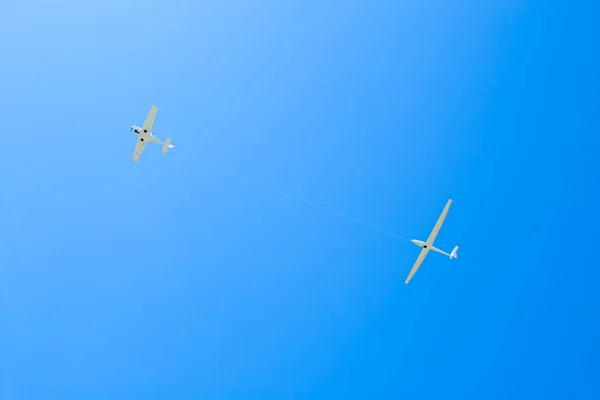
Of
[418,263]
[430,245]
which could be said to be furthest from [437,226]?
[418,263]

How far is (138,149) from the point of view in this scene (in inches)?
2766

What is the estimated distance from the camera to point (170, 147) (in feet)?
228

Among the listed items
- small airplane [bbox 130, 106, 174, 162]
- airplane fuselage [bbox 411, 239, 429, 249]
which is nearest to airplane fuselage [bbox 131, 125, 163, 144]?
small airplane [bbox 130, 106, 174, 162]

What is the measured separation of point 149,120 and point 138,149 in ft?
15.9

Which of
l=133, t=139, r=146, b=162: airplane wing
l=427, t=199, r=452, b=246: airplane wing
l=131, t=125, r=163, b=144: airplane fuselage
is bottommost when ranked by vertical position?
l=133, t=139, r=146, b=162: airplane wing

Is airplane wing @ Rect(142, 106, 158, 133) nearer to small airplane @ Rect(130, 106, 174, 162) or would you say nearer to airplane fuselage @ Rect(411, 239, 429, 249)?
small airplane @ Rect(130, 106, 174, 162)

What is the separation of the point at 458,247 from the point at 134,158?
48006 mm

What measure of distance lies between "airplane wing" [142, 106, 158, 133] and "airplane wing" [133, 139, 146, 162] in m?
1.99

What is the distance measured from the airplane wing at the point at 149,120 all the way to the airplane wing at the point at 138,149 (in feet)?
6.54

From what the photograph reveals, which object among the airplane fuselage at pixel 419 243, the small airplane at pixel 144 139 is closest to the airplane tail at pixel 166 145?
the small airplane at pixel 144 139

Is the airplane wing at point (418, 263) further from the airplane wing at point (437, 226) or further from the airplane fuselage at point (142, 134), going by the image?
the airplane fuselage at point (142, 134)

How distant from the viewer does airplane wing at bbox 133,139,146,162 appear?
7019cm

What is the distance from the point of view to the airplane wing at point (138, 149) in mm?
70188

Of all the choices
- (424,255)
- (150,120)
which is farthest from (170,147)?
(424,255)
